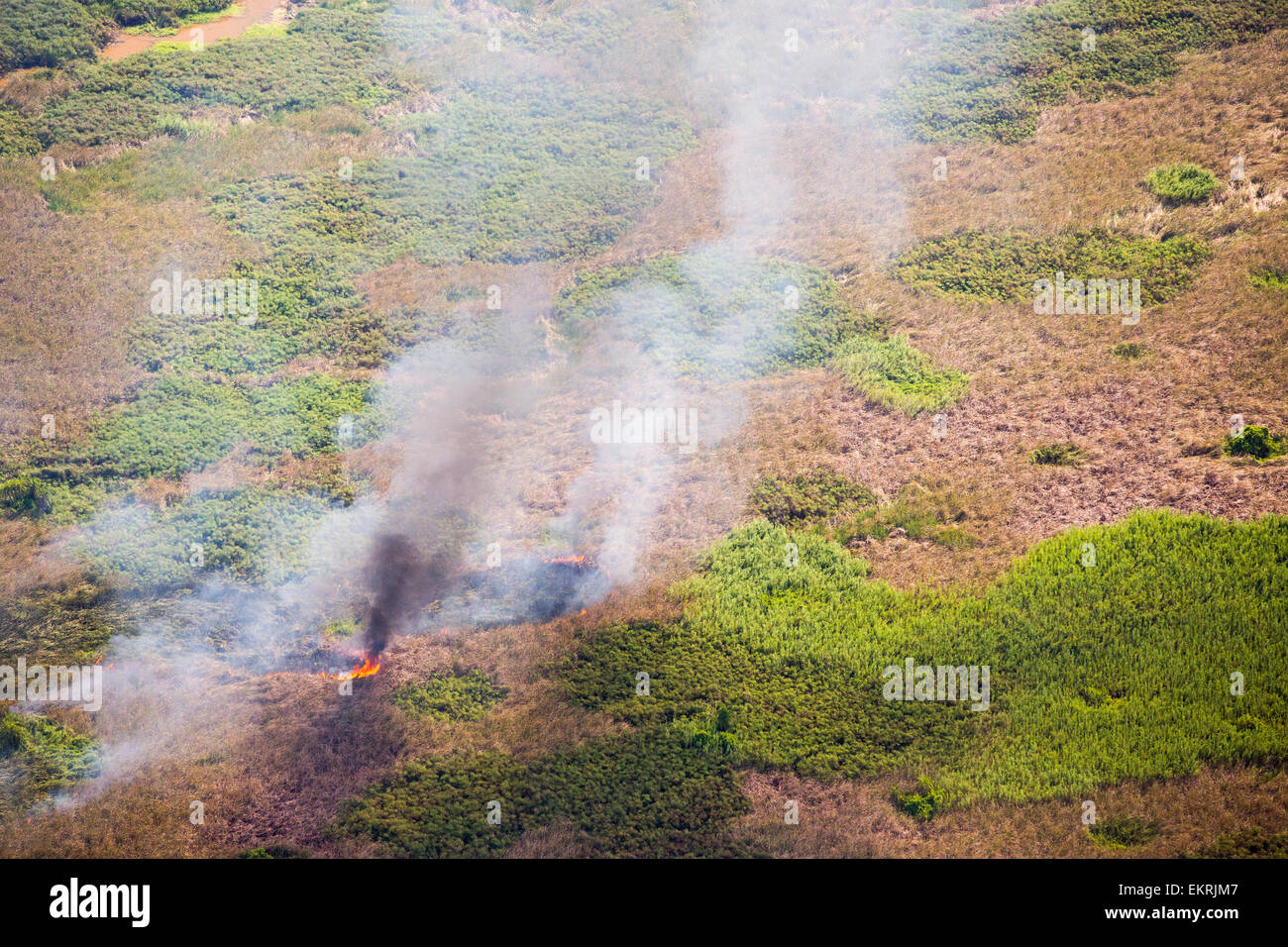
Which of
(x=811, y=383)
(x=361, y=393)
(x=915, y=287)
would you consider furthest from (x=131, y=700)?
(x=915, y=287)

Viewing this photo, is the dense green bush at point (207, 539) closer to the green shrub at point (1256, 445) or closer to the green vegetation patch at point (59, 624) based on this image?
the green vegetation patch at point (59, 624)

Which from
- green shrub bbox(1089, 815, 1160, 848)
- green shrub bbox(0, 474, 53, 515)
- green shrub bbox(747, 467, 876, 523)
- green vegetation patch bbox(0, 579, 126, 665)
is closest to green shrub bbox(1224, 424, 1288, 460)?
green shrub bbox(747, 467, 876, 523)

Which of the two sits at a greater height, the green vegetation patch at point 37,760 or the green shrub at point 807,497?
the green shrub at point 807,497

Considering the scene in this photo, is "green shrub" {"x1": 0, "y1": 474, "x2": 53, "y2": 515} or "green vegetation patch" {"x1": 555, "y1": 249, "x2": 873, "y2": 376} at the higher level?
"green vegetation patch" {"x1": 555, "y1": 249, "x2": 873, "y2": 376}

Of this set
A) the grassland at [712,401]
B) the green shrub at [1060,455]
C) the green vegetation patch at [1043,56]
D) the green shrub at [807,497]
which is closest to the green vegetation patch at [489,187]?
the grassland at [712,401]

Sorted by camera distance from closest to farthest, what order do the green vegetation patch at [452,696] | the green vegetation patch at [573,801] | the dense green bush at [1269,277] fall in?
the green vegetation patch at [573,801] → the green vegetation patch at [452,696] → the dense green bush at [1269,277]

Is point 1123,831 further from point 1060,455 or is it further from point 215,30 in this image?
point 215,30

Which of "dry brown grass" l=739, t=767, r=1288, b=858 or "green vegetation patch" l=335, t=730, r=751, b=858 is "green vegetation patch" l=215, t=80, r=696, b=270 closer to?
"green vegetation patch" l=335, t=730, r=751, b=858
